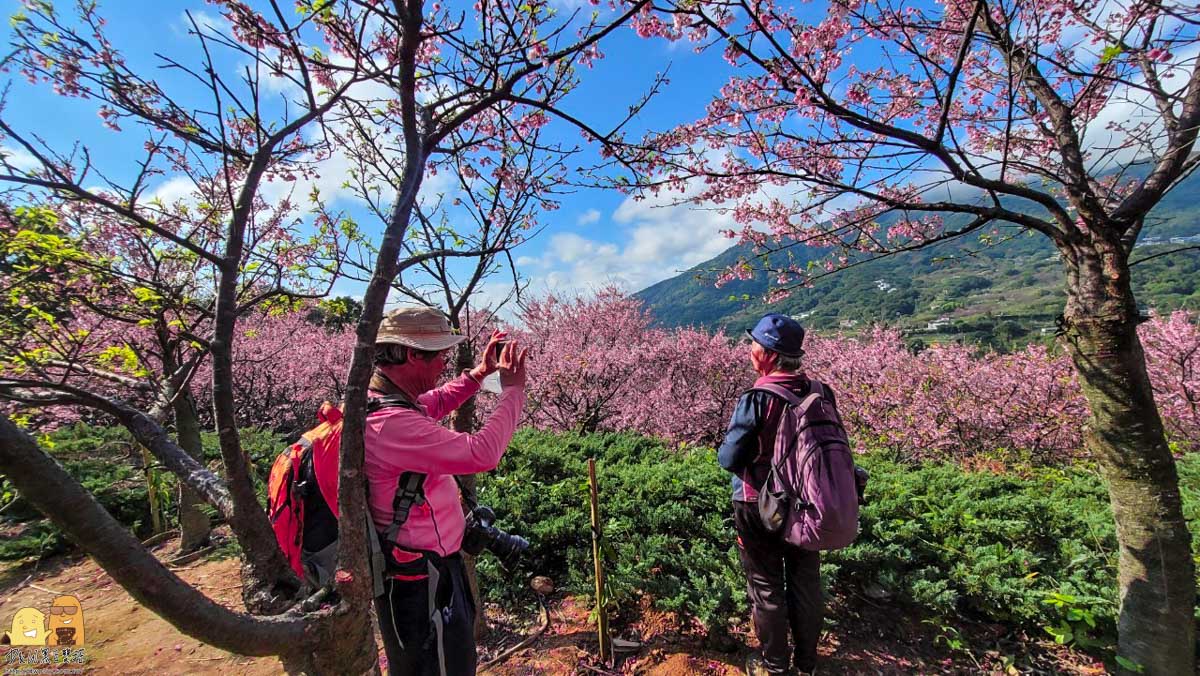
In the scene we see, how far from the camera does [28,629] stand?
Result: 126 inches

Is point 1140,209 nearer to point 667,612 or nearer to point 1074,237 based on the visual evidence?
point 1074,237

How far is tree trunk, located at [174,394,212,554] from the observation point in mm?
5406

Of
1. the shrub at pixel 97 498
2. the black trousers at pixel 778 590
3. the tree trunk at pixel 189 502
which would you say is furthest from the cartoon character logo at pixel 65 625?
the black trousers at pixel 778 590

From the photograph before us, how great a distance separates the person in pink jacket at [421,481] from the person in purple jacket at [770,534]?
1.28 meters

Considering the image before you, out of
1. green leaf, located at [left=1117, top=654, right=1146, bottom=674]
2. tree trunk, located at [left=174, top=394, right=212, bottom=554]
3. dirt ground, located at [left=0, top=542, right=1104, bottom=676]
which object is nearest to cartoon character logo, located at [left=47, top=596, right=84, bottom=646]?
dirt ground, located at [left=0, top=542, right=1104, bottom=676]

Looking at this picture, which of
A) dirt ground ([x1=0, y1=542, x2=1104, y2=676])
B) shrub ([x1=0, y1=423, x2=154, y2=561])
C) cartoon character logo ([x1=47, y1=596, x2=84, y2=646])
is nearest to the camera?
dirt ground ([x1=0, y1=542, x2=1104, y2=676])

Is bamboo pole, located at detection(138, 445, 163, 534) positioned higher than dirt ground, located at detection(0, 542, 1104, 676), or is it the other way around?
bamboo pole, located at detection(138, 445, 163, 534)

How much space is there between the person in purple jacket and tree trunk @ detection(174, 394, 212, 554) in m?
6.24

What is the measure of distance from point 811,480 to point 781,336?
769mm

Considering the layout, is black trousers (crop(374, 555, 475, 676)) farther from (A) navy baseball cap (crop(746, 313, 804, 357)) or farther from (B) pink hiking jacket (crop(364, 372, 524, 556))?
(A) navy baseball cap (crop(746, 313, 804, 357))

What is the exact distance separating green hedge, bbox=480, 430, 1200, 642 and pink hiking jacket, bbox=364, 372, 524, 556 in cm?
164

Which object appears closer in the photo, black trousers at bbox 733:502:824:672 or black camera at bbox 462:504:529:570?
black camera at bbox 462:504:529:570

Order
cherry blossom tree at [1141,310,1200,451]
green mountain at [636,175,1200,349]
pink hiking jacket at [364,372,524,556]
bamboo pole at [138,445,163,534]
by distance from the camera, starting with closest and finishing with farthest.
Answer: pink hiking jacket at [364,372,524,556] < bamboo pole at [138,445,163,534] < cherry blossom tree at [1141,310,1200,451] < green mountain at [636,175,1200,349]

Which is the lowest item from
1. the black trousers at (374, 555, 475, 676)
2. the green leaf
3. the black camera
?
the green leaf
